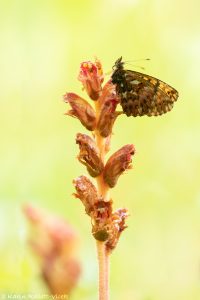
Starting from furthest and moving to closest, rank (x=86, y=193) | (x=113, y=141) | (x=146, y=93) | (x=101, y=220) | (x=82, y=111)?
1. (x=113, y=141)
2. (x=146, y=93)
3. (x=82, y=111)
4. (x=86, y=193)
5. (x=101, y=220)

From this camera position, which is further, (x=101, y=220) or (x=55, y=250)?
Answer: (x=55, y=250)

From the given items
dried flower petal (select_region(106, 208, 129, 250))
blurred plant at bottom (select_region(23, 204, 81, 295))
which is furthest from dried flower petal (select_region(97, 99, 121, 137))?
blurred plant at bottom (select_region(23, 204, 81, 295))

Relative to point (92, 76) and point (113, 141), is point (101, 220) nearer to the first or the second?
point (92, 76)

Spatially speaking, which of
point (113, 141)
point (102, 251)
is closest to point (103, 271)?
point (102, 251)

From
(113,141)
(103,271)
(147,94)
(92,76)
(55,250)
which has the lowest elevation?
(103,271)

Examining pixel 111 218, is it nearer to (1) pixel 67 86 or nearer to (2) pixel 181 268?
(2) pixel 181 268

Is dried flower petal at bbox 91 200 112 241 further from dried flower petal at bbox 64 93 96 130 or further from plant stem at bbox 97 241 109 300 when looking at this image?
dried flower petal at bbox 64 93 96 130
